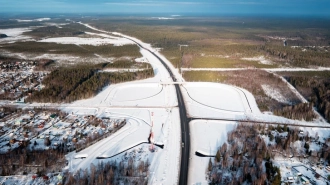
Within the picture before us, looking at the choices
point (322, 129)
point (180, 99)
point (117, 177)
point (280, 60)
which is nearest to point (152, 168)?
point (117, 177)

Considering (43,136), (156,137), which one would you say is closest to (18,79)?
(43,136)

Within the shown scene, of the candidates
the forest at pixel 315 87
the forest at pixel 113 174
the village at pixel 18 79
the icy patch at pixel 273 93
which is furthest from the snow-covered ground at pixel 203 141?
the village at pixel 18 79

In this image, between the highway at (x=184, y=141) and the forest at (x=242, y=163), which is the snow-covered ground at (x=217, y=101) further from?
the forest at (x=242, y=163)

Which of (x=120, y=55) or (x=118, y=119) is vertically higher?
(x=120, y=55)

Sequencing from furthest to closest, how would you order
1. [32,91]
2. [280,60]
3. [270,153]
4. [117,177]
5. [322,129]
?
1. [280,60]
2. [32,91]
3. [322,129]
4. [270,153]
5. [117,177]

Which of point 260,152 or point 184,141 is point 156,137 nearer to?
point 184,141

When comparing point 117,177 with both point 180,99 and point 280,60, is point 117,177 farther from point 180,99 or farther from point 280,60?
point 280,60

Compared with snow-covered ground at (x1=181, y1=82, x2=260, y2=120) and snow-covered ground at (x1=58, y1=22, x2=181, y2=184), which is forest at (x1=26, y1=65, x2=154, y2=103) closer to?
snow-covered ground at (x1=58, y1=22, x2=181, y2=184)
